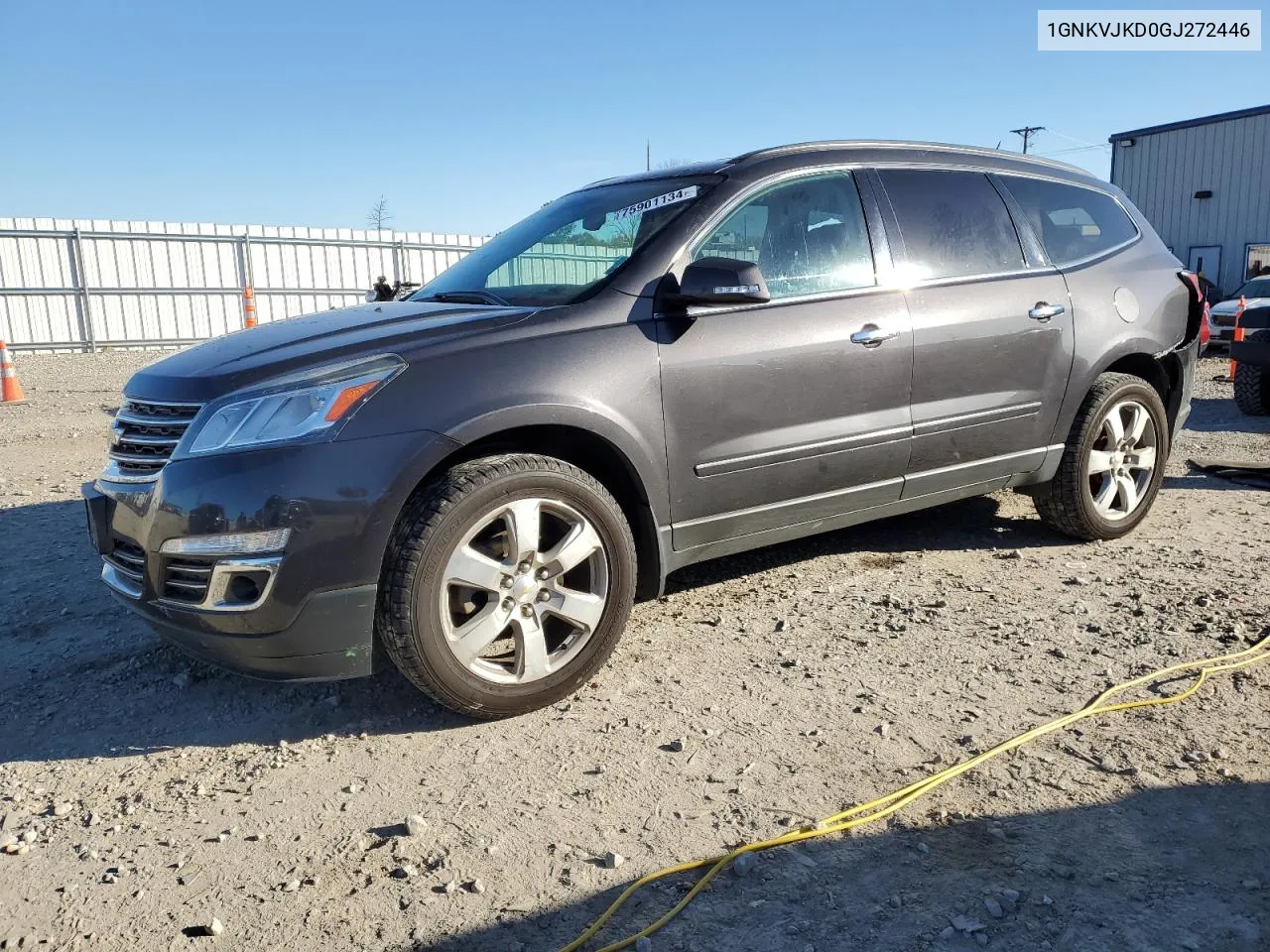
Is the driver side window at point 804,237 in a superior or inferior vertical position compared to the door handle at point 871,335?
superior

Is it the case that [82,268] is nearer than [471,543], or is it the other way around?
[471,543]

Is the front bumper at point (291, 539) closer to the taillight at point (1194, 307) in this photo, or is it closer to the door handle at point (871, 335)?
the door handle at point (871, 335)

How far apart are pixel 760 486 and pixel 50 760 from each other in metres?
2.41

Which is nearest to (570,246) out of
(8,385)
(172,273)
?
(8,385)

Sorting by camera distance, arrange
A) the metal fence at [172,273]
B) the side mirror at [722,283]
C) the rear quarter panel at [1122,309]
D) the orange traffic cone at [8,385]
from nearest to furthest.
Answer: the side mirror at [722,283] < the rear quarter panel at [1122,309] < the orange traffic cone at [8,385] < the metal fence at [172,273]

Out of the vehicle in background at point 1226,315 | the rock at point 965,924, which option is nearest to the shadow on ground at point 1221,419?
the vehicle in background at point 1226,315

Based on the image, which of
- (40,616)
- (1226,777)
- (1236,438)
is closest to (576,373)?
(1226,777)

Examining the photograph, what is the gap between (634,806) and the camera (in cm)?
251

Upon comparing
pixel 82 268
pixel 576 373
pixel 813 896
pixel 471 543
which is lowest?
pixel 813 896

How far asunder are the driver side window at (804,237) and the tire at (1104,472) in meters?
1.44

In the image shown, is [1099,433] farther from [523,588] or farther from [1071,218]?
[523,588]

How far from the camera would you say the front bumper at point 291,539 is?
2.65 metres

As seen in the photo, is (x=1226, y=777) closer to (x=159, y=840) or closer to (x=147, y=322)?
(x=159, y=840)

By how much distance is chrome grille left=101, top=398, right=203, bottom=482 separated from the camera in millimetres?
2850
